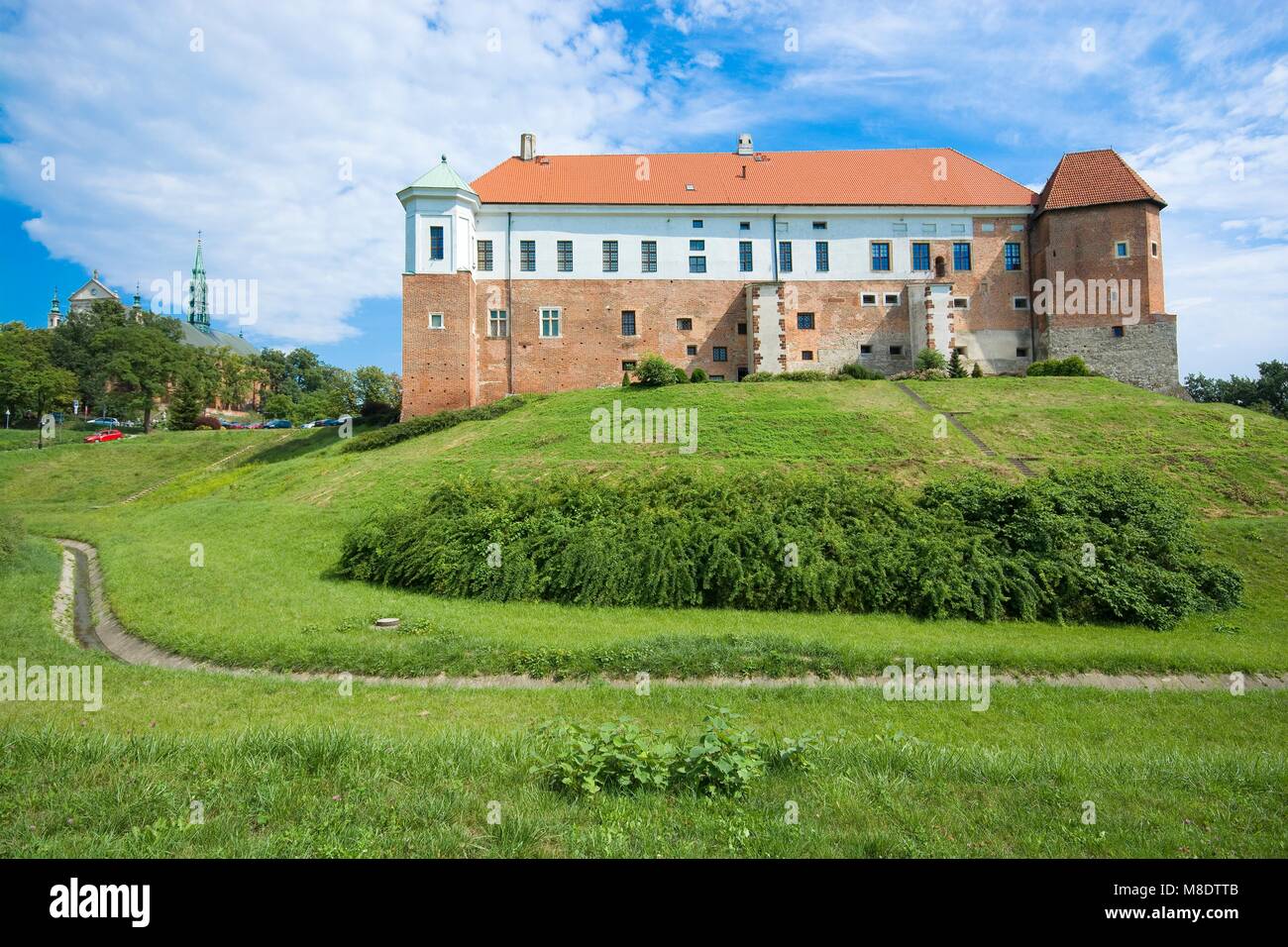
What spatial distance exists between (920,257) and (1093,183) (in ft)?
34.9

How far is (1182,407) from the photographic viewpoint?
29703 millimetres

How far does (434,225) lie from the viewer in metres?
41.8

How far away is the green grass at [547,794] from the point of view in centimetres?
424

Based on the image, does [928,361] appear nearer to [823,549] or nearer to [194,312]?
[823,549]

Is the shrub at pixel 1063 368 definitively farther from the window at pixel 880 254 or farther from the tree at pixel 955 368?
the window at pixel 880 254

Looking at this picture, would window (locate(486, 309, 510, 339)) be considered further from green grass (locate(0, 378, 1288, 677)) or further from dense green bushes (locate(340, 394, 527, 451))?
green grass (locate(0, 378, 1288, 677))

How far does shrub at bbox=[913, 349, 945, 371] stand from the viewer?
4038cm

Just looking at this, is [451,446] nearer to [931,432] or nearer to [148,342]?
[931,432]

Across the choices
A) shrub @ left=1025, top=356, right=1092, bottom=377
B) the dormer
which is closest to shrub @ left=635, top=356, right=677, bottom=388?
the dormer

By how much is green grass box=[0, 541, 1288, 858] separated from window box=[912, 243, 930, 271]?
143 ft

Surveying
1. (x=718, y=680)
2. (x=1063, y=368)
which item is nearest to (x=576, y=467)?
(x=718, y=680)

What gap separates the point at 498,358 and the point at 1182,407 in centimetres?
3627

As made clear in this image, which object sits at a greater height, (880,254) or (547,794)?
(880,254)
